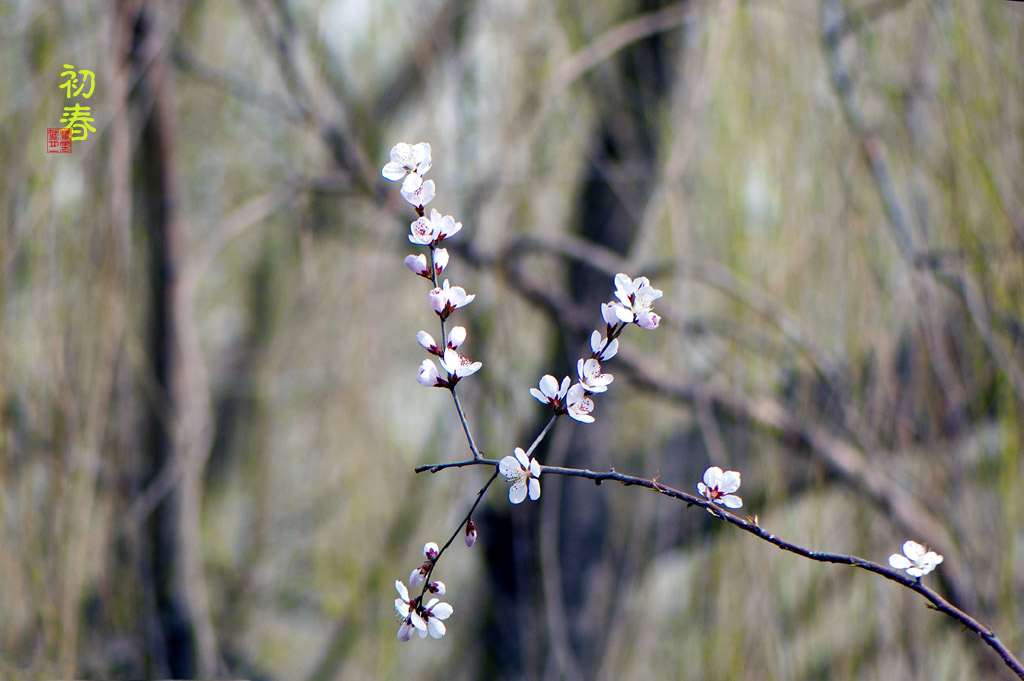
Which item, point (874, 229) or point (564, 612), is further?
point (564, 612)

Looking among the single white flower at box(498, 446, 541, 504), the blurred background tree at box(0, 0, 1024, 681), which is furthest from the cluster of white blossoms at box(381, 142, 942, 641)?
the blurred background tree at box(0, 0, 1024, 681)

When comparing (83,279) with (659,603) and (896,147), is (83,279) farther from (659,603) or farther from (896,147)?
(659,603)

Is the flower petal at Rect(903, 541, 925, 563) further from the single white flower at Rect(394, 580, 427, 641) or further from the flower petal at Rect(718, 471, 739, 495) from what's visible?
the single white flower at Rect(394, 580, 427, 641)

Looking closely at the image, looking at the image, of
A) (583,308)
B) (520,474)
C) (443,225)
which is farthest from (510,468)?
(583,308)

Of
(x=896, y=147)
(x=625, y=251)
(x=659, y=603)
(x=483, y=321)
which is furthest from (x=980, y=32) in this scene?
(x=659, y=603)

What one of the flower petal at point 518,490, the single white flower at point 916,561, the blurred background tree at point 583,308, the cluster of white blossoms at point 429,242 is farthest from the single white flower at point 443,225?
the blurred background tree at point 583,308
